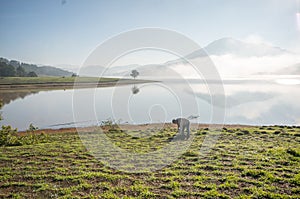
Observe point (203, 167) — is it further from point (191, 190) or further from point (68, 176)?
point (68, 176)

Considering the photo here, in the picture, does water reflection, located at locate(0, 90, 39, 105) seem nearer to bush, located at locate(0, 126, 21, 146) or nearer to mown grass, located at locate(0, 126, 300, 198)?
bush, located at locate(0, 126, 21, 146)

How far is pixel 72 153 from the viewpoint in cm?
911

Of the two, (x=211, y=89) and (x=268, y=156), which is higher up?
(x=211, y=89)

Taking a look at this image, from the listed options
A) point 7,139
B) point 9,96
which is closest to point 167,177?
point 7,139

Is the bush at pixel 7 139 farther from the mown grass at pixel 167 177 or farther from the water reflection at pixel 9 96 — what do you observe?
the water reflection at pixel 9 96

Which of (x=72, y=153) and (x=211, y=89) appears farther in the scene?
(x=72, y=153)

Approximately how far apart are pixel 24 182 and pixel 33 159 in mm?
2464

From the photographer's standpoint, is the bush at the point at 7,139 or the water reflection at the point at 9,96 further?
the water reflection at the point at 9,96

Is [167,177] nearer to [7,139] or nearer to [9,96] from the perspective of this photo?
[7,139]

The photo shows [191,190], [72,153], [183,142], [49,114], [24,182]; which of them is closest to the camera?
[191,190]

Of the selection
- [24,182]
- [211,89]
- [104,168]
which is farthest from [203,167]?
[24,182]

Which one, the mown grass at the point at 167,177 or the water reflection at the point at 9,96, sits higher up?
the water reflection at the point at 9,96

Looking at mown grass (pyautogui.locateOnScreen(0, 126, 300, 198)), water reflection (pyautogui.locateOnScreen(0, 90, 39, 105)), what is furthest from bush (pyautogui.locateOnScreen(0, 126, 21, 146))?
water reflection (pyautogui.locateOnScreen(0, 90, 39, 105))

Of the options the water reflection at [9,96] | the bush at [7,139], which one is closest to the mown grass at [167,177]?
the bush at [7,139]
